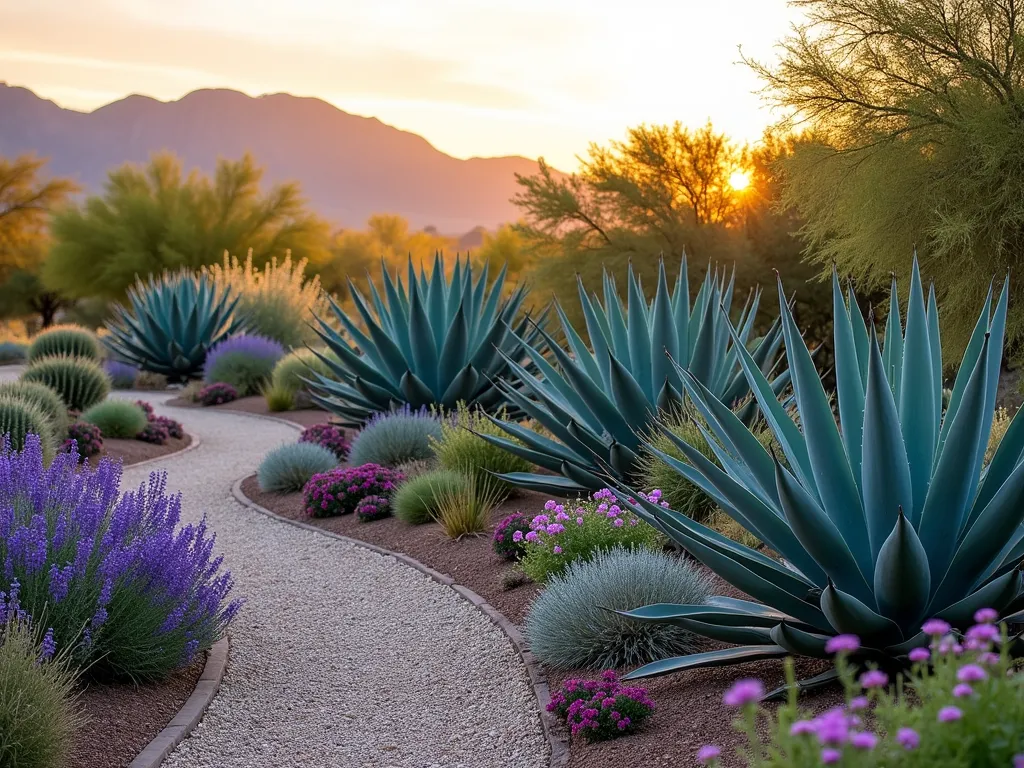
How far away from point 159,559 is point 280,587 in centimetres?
234

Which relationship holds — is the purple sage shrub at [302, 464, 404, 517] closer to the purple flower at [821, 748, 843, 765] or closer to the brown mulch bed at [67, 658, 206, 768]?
the brown mulch bed at [67, 658, 206, 768]

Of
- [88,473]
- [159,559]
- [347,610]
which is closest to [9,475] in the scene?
[88,473]

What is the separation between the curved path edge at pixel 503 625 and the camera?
469 centimetres

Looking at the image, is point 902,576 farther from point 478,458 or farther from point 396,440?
point 396,440

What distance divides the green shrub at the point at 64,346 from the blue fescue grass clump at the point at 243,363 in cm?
269

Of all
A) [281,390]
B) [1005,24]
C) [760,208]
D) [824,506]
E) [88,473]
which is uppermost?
[1005,24]

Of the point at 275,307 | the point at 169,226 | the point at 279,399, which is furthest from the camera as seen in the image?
the point at 169,226

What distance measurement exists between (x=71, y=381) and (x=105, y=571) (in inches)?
504

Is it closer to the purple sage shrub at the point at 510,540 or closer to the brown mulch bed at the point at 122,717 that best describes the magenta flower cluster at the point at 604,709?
the brown mulch bed at the point at 122,717

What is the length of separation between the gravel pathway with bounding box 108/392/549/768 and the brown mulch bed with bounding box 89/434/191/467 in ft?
17.0

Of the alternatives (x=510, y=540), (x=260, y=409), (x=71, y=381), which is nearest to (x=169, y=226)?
(x=260, y=409)

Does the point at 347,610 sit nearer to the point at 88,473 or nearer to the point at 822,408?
the point at 88,473

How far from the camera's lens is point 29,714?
4102 mm

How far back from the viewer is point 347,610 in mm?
7238
